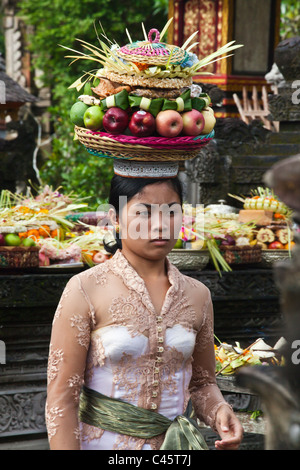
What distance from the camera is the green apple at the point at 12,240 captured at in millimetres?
5348

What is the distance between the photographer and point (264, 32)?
1403 cm

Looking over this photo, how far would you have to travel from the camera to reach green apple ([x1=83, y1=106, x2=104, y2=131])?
9.07 ft

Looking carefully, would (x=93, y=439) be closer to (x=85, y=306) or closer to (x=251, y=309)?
(x=85, y=306)

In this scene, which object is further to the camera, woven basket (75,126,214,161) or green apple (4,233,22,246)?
green apple (4,233,22,246)

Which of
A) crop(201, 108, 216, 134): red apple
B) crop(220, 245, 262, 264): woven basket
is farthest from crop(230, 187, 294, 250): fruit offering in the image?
crop(201, 108, 216, 134): red apple

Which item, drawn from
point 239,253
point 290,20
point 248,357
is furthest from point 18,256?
point 290,20

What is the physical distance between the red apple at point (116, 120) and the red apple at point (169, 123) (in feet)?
0.38

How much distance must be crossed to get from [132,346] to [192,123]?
2.65 feet

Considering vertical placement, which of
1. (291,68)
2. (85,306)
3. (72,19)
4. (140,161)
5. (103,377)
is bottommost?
(103,377)

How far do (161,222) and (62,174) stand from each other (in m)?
12.2

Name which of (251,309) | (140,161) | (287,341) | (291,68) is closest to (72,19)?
(291,68)

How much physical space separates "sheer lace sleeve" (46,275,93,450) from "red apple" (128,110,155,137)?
63 centimetres

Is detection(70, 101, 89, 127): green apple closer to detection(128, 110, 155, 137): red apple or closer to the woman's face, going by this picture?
detection(128, 110, 155, 137): red apple

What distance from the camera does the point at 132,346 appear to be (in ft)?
8.02
